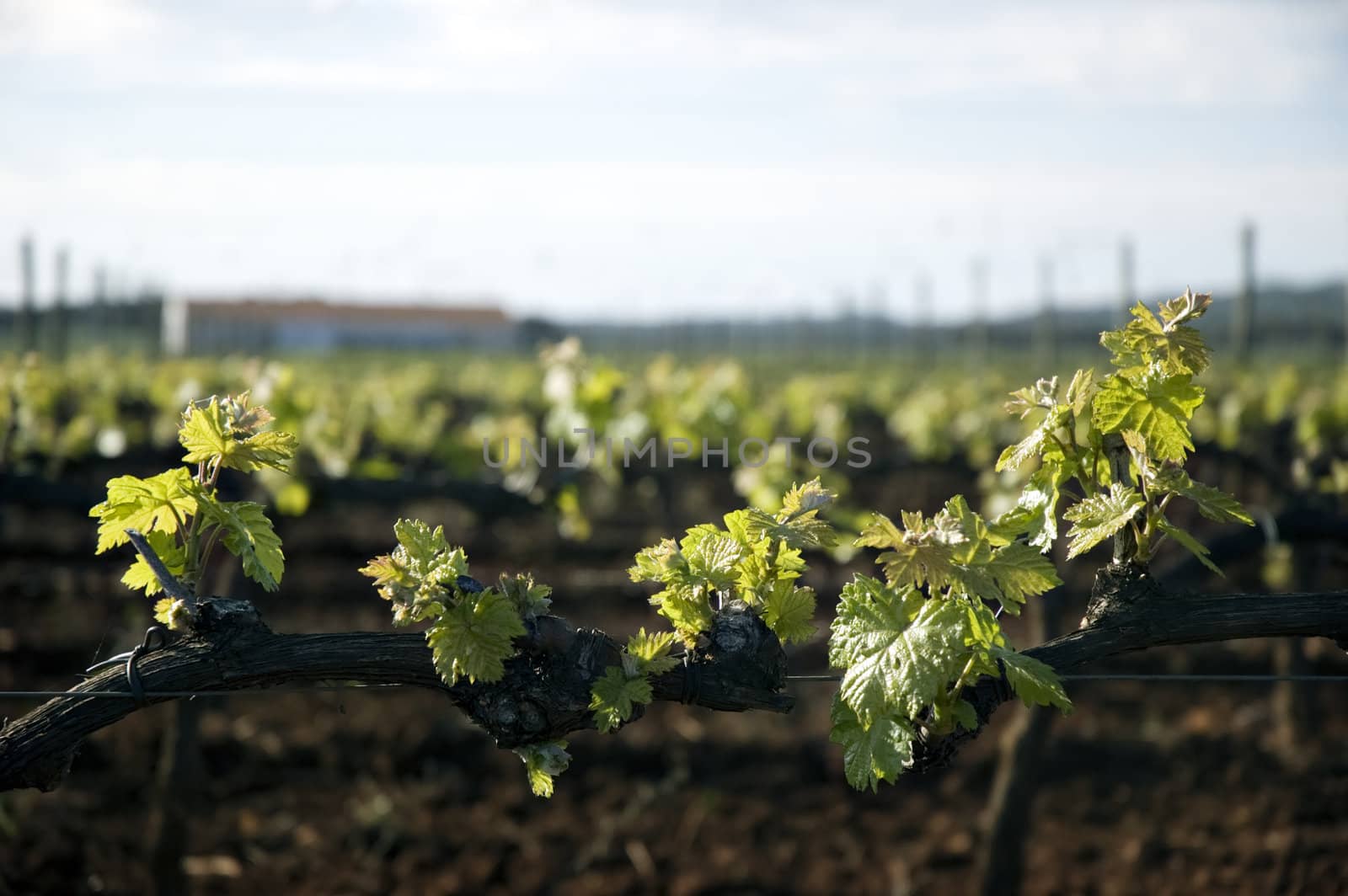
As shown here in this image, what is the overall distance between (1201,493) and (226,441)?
1399 mm

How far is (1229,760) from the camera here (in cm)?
511

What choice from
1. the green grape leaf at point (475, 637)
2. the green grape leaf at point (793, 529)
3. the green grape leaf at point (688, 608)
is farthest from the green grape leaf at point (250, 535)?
the green grape leaf at point (793, 529)

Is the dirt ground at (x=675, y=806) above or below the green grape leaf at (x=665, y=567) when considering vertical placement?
below

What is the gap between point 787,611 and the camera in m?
1.64

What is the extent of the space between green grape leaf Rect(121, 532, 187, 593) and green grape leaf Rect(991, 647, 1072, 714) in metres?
1.22

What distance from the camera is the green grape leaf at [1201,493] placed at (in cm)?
151

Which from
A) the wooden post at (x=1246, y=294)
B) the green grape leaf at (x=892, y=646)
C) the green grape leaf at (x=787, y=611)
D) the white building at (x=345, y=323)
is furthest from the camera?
the white building at (x=345, y=323)

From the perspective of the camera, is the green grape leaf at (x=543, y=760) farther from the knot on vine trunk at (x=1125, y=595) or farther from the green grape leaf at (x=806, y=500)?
the knot on vine trunk at (x=1125, y=595)

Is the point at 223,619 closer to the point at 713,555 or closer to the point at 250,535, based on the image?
the point at 250,535

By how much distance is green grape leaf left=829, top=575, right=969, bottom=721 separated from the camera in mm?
1416

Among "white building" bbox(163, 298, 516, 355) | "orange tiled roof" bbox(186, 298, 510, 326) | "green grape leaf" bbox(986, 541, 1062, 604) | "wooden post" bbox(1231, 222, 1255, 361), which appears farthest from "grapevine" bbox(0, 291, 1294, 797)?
"orange tiled roof" bbox(186, 298, 510, 326)

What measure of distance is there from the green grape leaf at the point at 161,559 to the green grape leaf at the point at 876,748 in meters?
1.03

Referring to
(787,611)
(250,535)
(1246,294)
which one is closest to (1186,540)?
(787,611)

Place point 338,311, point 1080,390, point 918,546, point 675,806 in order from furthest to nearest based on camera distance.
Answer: point 338,311 < point 675,806 < point 1080,390 < point 918,546
